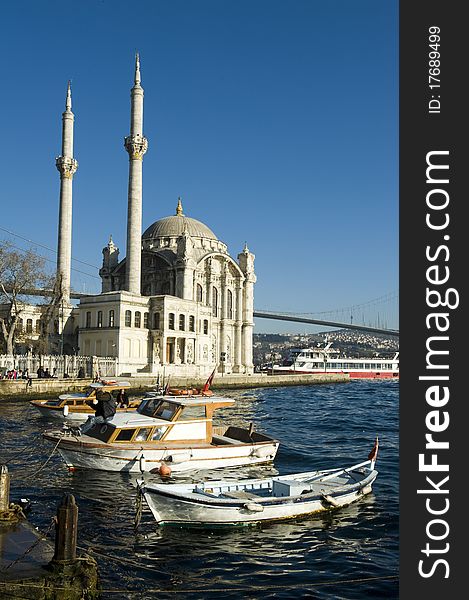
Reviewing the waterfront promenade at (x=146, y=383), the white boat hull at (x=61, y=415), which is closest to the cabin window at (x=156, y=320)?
the waterfront promenade at (x=146, y=383)

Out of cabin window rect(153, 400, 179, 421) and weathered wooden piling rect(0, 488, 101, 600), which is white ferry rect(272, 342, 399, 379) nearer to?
cabin window rect(153, 400, 179, 421)

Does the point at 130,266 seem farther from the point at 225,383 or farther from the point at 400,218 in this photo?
the point at 400,218

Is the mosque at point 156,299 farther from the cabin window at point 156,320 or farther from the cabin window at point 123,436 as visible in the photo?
the cabin window at point 123,436

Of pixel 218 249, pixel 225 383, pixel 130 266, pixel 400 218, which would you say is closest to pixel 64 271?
pixel 130 266

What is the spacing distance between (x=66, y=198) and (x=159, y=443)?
5051 cm

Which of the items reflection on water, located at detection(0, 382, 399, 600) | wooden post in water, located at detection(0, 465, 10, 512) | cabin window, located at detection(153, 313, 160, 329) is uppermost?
cabin window, located at detection(153, 313, 160, 329)

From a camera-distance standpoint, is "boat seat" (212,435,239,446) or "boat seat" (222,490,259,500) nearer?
"boat seat" (222,490,259,500)

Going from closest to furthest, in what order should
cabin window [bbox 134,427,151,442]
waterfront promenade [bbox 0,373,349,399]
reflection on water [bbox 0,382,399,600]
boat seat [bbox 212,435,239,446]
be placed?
reflection on water [bbox 0,382,399,600], cabin window [bbox 134,427,151,442], boat seat [bbox 212,435,239,446], waterfront promenade [bbox 0,373,349,399]

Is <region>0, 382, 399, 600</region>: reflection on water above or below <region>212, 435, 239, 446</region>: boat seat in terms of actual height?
below

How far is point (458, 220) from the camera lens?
833 centimetres

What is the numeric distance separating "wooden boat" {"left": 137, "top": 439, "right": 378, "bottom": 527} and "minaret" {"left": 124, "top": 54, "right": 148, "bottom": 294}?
4706cm

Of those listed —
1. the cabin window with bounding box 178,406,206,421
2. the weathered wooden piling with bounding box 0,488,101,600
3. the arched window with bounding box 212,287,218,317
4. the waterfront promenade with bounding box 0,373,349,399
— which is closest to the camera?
the weathered wooden piling with bounding box 0,488,101,600

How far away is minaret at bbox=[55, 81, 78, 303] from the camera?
62812mm

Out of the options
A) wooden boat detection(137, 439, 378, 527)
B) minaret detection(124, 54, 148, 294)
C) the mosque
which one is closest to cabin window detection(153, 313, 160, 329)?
the mosque
